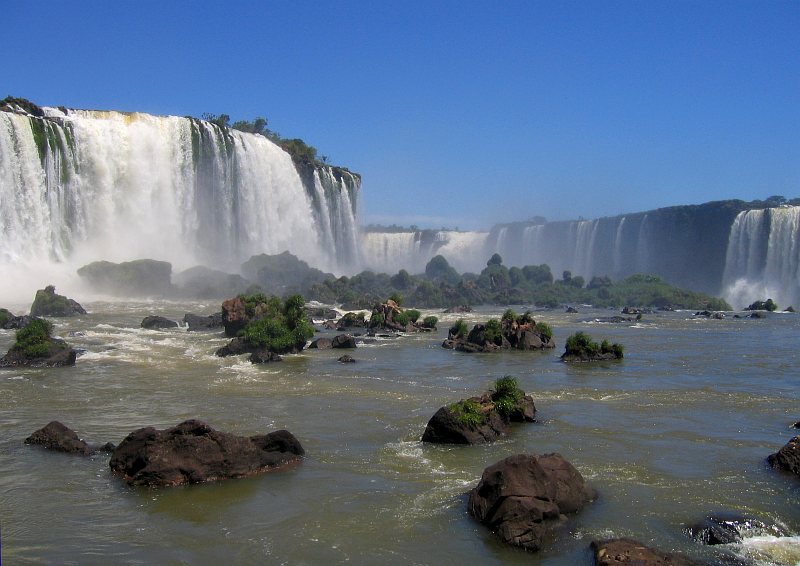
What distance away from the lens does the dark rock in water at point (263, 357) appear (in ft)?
68.3

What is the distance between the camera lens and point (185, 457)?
31.3 ft

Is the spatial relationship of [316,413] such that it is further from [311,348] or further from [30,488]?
[311,348]

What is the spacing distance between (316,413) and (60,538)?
681 cm

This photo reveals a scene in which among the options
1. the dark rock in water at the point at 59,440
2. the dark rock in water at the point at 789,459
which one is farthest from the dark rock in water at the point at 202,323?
the dark rock in water at the point at 789,459

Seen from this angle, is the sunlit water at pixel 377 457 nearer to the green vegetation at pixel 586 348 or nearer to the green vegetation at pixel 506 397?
the green vegetation at pixel 506 397

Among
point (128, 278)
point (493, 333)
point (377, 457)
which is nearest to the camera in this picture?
point (377, 457)

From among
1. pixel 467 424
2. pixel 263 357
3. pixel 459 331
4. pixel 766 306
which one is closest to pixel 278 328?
pixel 263 357

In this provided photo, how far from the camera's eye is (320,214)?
213ft

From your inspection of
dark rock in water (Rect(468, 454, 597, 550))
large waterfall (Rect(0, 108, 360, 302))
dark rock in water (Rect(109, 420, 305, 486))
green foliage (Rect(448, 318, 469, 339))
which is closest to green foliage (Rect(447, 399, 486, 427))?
dark rock in water (Rect(468, 454, 597, 550))

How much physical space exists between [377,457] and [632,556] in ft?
16.0

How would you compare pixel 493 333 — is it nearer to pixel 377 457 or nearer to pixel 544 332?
pixel 544 332

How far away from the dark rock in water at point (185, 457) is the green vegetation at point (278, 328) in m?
11.9

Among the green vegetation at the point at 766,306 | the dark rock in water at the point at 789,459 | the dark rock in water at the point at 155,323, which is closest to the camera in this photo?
the dark rock in water at the point at 789,459

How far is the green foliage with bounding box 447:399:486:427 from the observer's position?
11.6 metres
